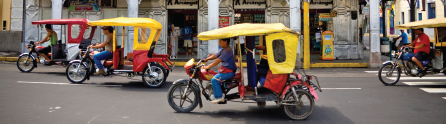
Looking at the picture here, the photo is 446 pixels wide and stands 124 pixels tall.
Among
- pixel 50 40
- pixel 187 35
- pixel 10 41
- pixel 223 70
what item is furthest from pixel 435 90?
pixel 10 41

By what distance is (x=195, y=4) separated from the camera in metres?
20.5

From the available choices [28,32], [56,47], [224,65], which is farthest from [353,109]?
[28,32]

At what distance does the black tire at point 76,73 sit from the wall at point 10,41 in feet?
33.5

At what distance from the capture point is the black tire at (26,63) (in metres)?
13.8

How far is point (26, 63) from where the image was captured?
13.9 metres

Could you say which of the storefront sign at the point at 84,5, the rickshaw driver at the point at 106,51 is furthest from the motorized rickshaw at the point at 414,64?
the storefront sign at the point at 84,5

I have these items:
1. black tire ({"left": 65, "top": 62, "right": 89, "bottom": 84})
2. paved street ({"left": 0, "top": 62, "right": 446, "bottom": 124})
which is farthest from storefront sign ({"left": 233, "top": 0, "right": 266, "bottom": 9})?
black tire ({"left": 65, "top": 62, "right": 89, "bottom": 84})

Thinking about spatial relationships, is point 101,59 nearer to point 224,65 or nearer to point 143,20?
point 143,20

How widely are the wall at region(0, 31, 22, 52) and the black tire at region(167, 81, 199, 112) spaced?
15.1 metres

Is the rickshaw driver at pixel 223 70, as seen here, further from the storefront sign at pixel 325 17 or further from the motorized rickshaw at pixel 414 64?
the storefront sign at pixel 325 17

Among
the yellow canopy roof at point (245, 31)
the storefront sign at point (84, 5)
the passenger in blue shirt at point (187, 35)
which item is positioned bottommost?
the yellow canopy roof at point (245, 31)

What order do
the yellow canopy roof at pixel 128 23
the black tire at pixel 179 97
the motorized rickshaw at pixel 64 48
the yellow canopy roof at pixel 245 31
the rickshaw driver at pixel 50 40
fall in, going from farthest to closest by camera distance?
the rickshaw driver at pixel 50 40 → the motorized rickshaw at pixel 64 48 → the yellow canopy roof at pixel 128 23 → the black tire at pixel 179 97 → the yellow canopy roof at pixel 245 31

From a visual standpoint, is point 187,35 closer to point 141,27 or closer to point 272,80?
point 141,27

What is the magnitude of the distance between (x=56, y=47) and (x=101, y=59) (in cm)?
322
